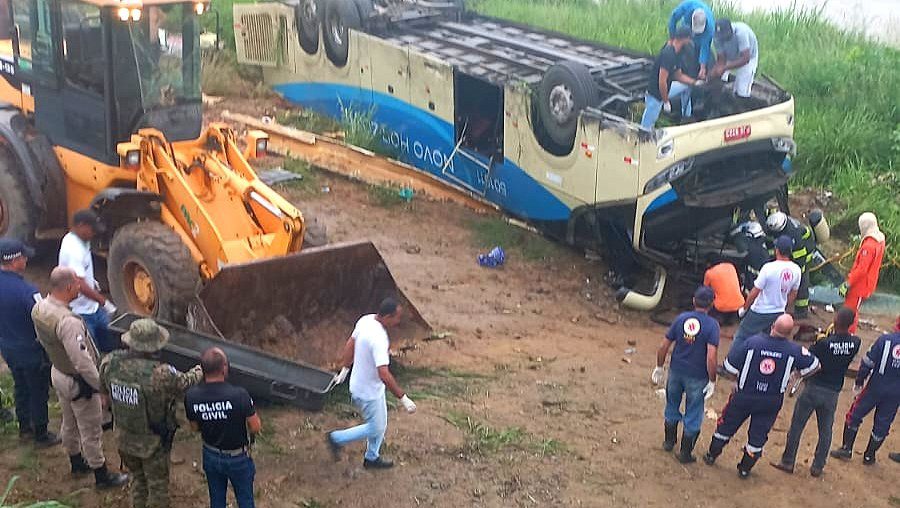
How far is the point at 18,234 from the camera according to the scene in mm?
8570

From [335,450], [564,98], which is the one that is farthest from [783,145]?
[335,450]

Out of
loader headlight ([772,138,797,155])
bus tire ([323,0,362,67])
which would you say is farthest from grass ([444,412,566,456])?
bus tire ([323,0,362,67])

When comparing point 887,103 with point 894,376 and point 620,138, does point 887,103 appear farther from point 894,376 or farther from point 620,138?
point 894,376

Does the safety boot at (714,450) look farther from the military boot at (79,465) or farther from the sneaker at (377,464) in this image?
the military boot at (79,465)

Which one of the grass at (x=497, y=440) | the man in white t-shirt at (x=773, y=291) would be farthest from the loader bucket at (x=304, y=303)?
the man in white t-shirt at (x=773, y=291)

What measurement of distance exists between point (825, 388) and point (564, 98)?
Result: 4261 millimetres

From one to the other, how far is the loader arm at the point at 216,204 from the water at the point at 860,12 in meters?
13.6

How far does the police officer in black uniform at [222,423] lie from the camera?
5184mm

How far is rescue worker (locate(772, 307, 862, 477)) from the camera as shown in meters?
6.78

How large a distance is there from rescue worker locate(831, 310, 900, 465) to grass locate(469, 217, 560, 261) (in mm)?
4089

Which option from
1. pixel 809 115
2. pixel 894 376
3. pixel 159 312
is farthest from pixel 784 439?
pixel 809 115

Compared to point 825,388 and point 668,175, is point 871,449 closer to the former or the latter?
point 825,388

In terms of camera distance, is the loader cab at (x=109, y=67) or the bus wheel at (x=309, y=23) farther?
the bus wheel at (x=309, y=23)

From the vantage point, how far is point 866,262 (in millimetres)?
8938
